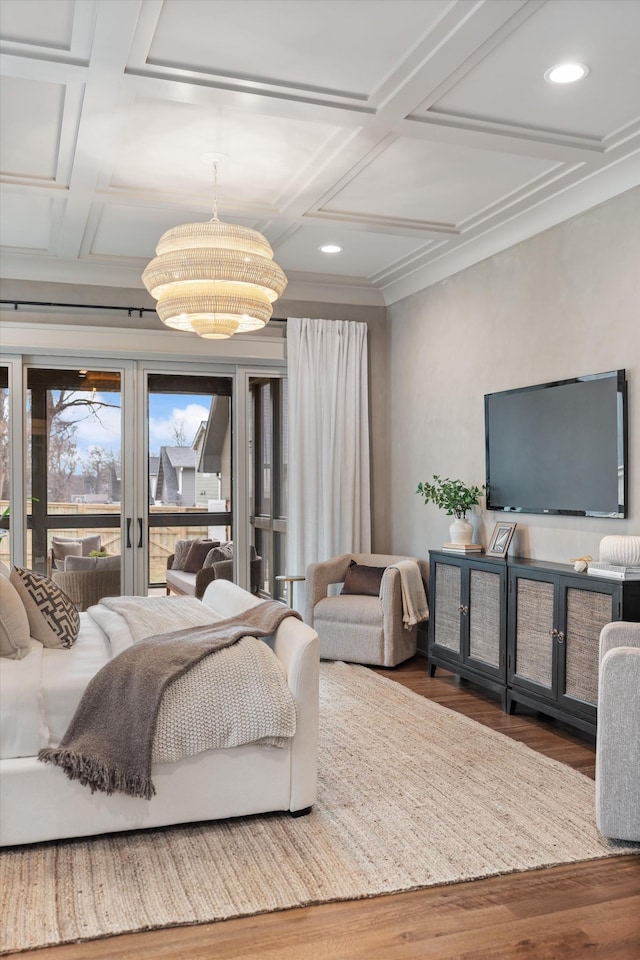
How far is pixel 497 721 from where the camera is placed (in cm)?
434

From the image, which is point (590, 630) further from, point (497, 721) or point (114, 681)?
point (114, 681)

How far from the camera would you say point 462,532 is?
5.25m

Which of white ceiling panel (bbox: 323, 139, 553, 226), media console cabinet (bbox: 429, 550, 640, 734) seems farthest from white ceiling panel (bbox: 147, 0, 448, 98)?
media console cabinet (bbox: 429, 550, 640, 734)

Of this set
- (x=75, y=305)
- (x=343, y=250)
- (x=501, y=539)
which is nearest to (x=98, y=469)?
(x=75, y=305)

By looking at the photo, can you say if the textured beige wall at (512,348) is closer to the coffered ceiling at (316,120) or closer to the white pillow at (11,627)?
the coffered ceiling at (316,120)

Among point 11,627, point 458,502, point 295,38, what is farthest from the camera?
point 458,502

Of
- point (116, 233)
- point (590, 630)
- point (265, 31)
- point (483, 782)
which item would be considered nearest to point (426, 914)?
point (483, 782)

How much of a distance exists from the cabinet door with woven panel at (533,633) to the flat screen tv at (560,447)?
0.48 meters

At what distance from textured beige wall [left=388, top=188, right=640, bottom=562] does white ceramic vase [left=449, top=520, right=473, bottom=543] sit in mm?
133

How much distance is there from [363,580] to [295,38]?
3.75 m

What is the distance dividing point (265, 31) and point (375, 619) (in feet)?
12.1

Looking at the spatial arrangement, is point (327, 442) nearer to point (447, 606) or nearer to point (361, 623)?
point (361, 623)

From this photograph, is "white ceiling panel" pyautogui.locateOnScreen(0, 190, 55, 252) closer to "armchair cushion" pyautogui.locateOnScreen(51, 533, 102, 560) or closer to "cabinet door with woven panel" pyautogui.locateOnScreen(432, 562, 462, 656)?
"armchair cushion" pyautogui.locateOnScreen(51, 533, 102, 560)

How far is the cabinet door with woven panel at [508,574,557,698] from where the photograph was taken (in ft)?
13.6
